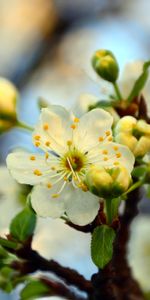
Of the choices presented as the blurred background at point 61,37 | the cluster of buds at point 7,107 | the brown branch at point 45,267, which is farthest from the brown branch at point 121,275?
the blurred background at point 61,37

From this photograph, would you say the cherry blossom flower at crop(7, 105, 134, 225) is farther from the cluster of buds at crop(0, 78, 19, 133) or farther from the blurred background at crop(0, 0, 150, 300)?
the blurred background at crop(0, 0, 150, 300)

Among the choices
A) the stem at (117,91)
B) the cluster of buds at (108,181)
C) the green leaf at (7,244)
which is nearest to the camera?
the cluster of buds at (108,181)

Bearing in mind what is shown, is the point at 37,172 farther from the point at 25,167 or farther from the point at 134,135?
the point at 134,135

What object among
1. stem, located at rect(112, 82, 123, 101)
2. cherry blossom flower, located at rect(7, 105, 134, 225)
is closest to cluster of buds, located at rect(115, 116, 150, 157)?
cherry blossom flower, located at rect(7, 105, 134, 225)

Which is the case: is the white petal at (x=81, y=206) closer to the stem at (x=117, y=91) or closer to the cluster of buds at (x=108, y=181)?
the cluster of buds at (x=108, y=181)

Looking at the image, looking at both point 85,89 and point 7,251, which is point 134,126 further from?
point 85,89

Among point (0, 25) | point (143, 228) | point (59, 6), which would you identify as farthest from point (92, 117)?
point (0, 25)

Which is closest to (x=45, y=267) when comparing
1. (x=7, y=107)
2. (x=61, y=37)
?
(x=7, y=107)
